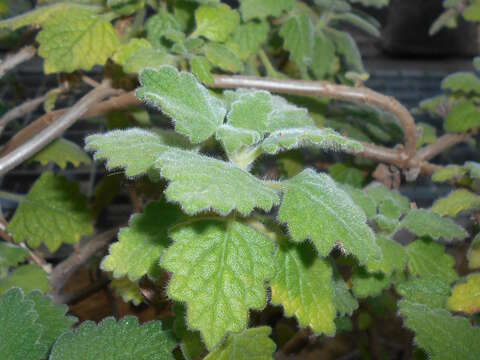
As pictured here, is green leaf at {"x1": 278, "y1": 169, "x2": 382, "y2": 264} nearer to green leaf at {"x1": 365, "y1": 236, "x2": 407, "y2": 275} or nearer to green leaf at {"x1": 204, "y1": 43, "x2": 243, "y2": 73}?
green leaf at {"x1": 365, "y1": 236, "x2": 407, "y2": 275}

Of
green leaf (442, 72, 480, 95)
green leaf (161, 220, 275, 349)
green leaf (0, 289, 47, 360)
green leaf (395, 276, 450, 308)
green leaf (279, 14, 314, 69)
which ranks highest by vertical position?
green leaf (279, 14, 314, 69)

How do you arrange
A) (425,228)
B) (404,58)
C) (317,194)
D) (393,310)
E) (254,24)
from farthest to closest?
(404,58)
(254,24)
(393,310)
(425,228)
(317,194)

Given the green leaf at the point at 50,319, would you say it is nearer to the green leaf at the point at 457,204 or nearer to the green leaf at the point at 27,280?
the green leaf at the point at 27,280

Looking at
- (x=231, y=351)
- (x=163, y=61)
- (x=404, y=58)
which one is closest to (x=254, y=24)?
(x=163, y=61)

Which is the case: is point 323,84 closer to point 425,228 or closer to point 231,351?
point 425,228

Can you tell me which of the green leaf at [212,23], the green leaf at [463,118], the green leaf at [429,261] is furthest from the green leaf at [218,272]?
the green leaf at [463,118]

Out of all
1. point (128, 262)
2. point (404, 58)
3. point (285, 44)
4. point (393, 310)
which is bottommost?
point (404, 58)

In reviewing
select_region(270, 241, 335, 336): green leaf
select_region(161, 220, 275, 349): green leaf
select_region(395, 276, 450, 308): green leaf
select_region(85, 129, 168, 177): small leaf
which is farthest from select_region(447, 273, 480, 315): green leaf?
select_region(85, 129, 168, 177): small leaf

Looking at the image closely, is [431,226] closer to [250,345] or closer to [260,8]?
[250,345]
